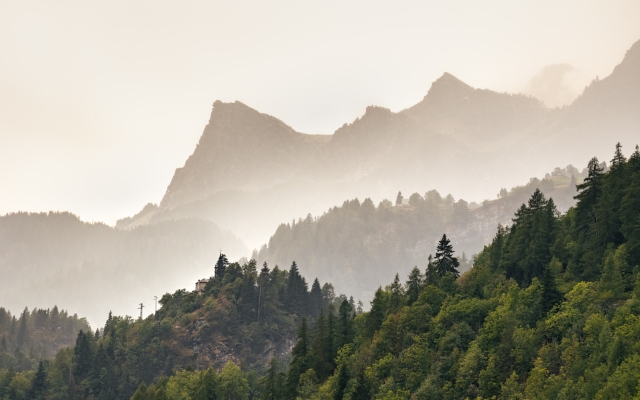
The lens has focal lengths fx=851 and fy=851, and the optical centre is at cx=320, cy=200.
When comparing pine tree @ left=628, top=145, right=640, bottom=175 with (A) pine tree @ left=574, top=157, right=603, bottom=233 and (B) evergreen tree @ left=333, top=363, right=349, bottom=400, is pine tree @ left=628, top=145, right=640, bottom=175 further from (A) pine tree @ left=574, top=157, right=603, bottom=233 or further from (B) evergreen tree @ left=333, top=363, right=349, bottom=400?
(B) evergreen tree @ left=333, top=363, right=349, bottom=400

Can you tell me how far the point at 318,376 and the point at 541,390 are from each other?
57.1 m

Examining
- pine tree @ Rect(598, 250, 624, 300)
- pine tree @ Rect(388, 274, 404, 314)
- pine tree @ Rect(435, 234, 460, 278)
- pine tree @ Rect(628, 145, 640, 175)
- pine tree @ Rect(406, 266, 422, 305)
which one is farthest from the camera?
pine tree @ Rect(435, 234, 460, 278)

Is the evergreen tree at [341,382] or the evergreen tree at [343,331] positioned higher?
the evergreen tree at [343,331]

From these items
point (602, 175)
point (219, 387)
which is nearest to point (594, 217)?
point (602, 175)

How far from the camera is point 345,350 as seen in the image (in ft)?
496

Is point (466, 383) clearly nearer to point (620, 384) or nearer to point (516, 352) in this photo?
point (516, 352)

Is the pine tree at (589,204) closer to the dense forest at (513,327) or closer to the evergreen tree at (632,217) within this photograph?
the dense forest at (513,327)

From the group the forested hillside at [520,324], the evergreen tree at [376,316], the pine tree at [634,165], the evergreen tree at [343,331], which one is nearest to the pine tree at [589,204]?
the forested hillside at [520,324]

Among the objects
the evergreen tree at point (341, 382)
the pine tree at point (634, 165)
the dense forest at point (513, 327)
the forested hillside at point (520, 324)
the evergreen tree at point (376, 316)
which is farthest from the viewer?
the evergreen tree at point (376, 316)

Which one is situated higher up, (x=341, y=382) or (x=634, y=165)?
(x=634, y=165)

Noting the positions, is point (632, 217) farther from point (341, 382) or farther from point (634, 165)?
point (341, 382)

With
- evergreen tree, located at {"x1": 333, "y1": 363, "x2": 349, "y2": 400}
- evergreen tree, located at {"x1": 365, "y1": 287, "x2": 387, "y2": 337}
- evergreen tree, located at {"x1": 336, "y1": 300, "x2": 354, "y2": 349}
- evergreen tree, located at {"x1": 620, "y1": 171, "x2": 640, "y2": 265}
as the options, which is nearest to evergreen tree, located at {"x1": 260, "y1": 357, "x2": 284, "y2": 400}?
evergreen tree, located at {"x1": 336, "y1": 300, "x2": 354, "y2": 349}

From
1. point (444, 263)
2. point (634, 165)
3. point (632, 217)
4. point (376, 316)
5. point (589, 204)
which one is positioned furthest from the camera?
point (444, 263)

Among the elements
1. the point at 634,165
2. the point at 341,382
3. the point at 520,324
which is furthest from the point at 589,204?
the point at 341,382
